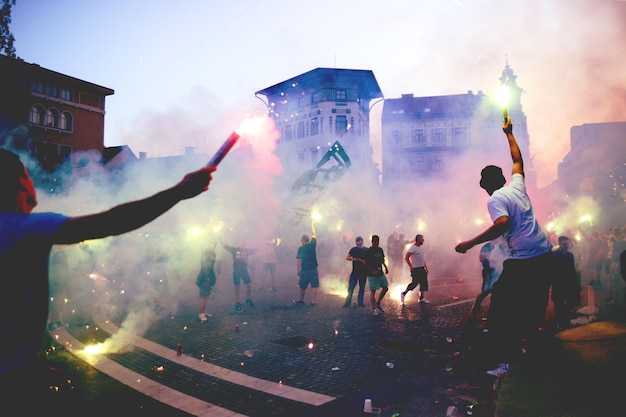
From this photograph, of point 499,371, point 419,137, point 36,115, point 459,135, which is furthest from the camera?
point 419,137

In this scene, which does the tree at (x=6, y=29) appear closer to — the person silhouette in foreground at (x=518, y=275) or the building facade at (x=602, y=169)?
the person silhouette in foreground at (x=518, y=275)

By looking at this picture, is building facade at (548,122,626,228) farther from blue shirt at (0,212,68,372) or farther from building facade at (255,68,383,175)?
blue shirt at (0,212,68,372)

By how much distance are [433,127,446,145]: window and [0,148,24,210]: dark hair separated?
161 feet

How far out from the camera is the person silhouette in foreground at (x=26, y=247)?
1.37 meters

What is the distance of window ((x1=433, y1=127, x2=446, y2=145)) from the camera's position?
1842 inches

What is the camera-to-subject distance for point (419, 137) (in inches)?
1866

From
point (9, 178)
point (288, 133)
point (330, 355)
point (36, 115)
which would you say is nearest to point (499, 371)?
point (330, 355)

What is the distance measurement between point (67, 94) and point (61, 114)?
1734 mm

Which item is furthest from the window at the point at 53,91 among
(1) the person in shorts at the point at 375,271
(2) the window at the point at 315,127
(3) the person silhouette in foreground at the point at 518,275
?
(3) the person silhouette in foreground at the point at 518,275

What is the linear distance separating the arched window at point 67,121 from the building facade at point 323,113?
1554 cm

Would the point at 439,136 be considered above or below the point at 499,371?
above

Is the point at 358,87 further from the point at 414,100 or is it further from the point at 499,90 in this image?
the point at 499,90

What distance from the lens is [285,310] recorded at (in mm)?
8914

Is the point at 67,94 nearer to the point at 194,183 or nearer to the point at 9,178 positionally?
the point at 9,178
